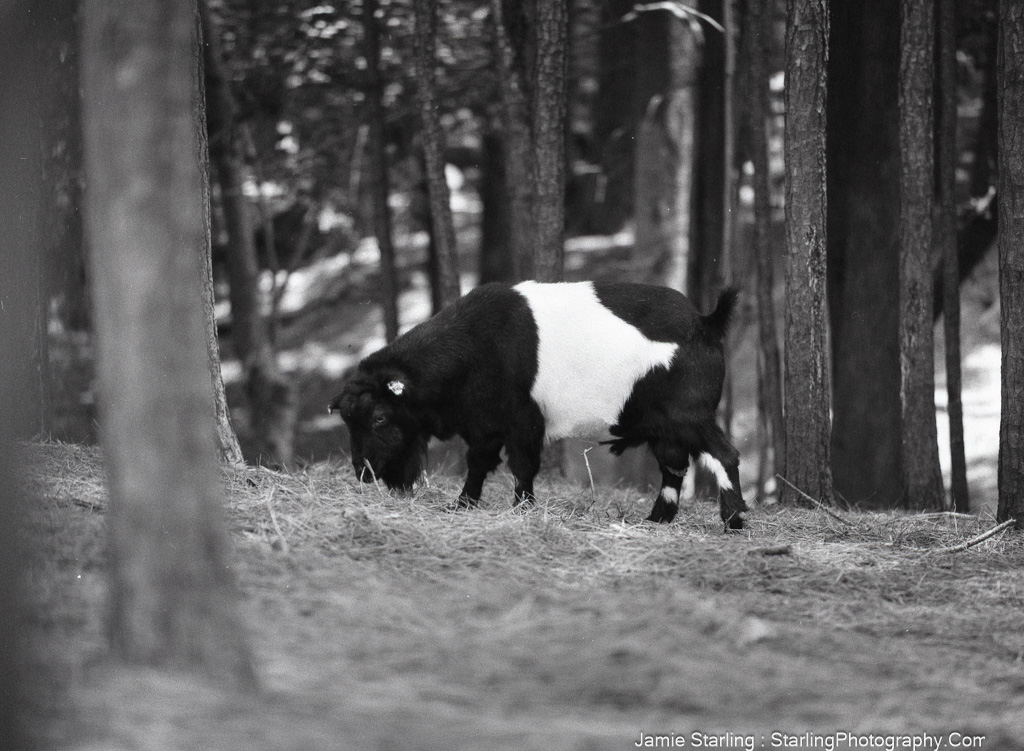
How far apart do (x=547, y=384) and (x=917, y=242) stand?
3355 millimetres

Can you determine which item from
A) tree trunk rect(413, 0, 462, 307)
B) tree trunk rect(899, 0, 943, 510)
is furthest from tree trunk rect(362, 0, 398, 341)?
tree trunk rect(899, 0, 943, 510)

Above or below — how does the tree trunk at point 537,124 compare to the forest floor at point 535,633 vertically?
above

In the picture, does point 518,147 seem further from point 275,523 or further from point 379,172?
point 275,523

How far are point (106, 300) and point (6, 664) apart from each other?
1174mm

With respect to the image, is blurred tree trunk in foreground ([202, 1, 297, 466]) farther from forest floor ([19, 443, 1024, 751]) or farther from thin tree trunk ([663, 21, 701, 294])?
forest floor ([19, 443, 1024, 751])

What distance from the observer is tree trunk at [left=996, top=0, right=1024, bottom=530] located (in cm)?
740

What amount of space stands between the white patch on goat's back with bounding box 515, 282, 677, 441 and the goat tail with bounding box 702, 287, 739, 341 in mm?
290

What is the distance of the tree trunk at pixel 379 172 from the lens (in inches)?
489

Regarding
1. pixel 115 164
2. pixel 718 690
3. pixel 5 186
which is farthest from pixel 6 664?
pixel 5 186

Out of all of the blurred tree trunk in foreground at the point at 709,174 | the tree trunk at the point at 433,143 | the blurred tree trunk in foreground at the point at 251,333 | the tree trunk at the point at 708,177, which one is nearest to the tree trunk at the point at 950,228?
the blurred tree trunk in foreground at the point at 709,174

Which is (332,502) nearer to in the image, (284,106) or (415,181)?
(284,106)

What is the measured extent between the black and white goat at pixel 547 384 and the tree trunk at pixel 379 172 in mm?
4753

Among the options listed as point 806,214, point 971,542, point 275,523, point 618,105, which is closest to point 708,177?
point 806,214

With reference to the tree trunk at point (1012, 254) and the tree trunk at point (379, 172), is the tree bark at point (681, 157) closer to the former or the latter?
the tree trunk at point (379, 172)
